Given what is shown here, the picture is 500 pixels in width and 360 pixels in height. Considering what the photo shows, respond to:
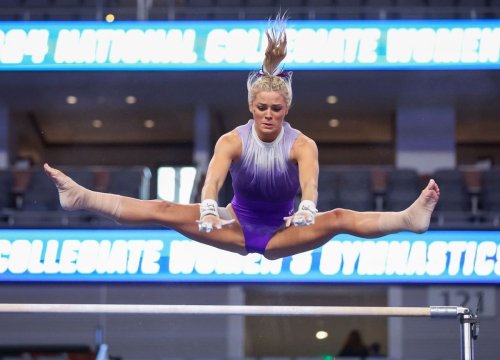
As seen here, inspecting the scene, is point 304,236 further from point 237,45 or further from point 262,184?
point 237,45

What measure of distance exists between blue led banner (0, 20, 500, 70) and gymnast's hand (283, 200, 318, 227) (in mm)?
4961

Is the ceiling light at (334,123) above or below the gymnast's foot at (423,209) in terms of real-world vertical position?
above

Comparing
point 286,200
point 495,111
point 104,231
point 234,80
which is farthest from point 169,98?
point 286,200

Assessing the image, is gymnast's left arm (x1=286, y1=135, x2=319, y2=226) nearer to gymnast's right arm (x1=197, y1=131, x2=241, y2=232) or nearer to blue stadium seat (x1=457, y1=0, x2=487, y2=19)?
gymnast's right arm (x1=197, y1=131, x2=241, y2=232)

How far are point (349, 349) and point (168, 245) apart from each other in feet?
7.37

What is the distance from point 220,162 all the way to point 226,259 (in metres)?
3.98

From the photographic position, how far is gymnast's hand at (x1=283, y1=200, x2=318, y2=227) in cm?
305

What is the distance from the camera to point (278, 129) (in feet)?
11.7

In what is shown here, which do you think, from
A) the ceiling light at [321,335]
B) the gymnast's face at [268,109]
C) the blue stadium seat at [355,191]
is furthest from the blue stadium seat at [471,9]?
the gymnast's face at [268,109]

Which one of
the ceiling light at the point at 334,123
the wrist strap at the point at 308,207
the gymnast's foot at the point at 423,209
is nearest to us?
the wrist strap at the point at 308,207

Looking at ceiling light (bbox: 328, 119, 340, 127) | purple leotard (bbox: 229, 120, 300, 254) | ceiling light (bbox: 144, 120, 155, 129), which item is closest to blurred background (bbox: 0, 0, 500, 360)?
ceiling light (bbox: 328, 119, 340, 127)

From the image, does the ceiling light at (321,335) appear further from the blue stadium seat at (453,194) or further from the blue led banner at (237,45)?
the blue led banner at (237,45)

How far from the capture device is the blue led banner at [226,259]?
729 cm

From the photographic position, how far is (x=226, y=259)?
7.33 metres
